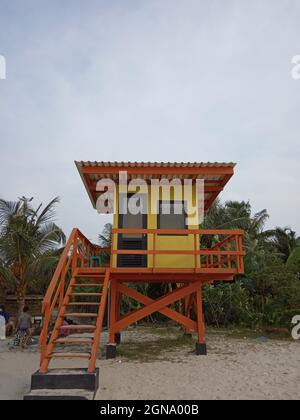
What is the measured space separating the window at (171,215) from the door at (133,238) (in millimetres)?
423

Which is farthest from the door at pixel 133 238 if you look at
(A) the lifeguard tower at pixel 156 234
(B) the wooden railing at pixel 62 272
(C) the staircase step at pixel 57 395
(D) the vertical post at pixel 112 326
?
(C) the staircase step at pixel 57 395

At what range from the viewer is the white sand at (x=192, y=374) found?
6093 mm

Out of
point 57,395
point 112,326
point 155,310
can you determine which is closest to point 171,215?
point 155,310

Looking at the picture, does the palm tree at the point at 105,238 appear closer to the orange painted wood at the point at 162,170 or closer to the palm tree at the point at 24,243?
the palm tree at the point at 24,243

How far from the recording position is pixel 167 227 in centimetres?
963

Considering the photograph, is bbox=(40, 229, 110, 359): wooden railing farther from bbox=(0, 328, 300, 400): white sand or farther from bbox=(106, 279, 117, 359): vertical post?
bbox=(0, 328, 300, 400): white sand

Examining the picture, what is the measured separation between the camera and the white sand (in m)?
6.09

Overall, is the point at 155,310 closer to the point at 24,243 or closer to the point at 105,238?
the point at 24,243

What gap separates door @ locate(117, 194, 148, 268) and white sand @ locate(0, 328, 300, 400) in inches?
95.0

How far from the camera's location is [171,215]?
973 centimetres
